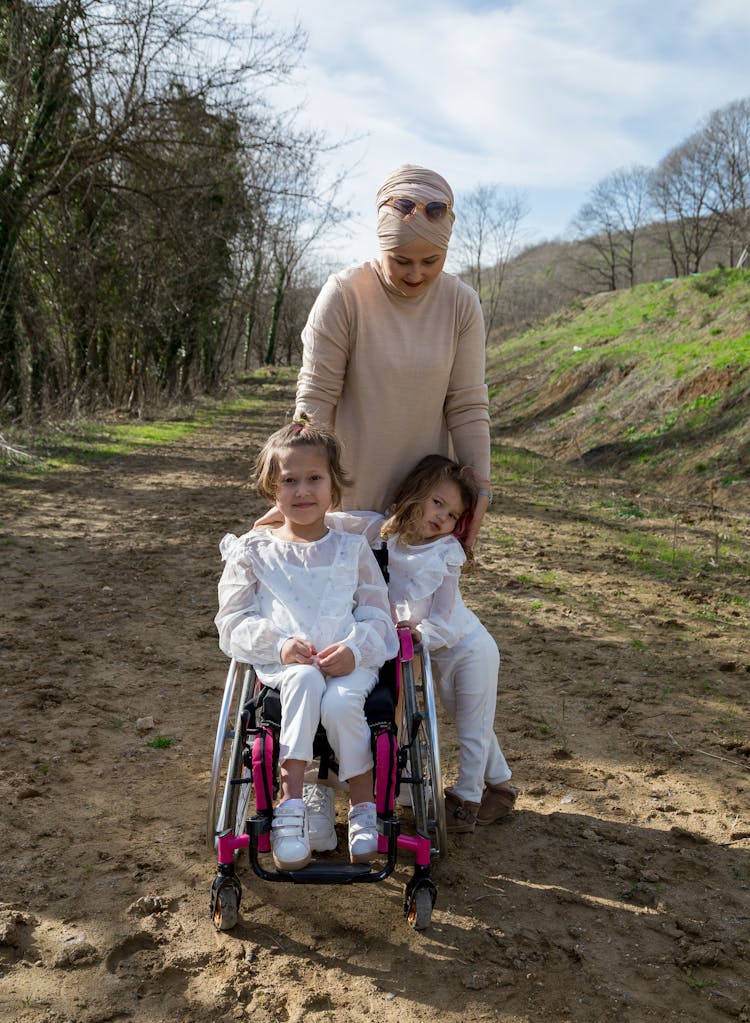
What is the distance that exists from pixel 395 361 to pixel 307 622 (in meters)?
0.92

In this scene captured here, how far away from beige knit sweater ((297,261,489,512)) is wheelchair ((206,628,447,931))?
2.15ft

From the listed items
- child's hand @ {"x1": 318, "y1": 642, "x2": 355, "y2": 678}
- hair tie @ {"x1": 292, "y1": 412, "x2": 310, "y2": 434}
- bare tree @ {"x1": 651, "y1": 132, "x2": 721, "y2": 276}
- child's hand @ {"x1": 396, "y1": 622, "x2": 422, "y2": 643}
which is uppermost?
bare tree @ {"x1": 651, "y1": 132, "x2": 721, "y2": 276}

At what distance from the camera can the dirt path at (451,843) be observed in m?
2.24

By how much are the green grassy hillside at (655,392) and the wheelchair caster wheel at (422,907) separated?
26.2ft

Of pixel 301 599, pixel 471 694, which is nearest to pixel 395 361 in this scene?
pixel 301 599

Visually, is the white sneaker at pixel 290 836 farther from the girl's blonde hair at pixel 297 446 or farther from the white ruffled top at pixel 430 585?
the girl's blonde hair at pixel 297 446

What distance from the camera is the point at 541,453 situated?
1506 cm

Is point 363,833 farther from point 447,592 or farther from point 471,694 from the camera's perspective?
point 447,592

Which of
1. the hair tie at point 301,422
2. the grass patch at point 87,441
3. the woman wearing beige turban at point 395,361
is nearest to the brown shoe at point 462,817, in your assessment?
the woman wearing beige turban at point 395,361

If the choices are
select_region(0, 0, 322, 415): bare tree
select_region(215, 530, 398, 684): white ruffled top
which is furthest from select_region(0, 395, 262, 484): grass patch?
select_region(215, 530, 398, 684): white ruffled top

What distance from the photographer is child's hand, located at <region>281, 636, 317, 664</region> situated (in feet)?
8.34

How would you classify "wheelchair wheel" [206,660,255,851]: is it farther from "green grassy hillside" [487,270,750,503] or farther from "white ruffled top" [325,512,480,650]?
"green grassy hillside" [487,270,750,503]

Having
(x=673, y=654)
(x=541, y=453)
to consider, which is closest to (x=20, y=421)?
(x=541, y=453)

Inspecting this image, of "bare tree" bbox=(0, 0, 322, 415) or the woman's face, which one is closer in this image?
the woman's face
